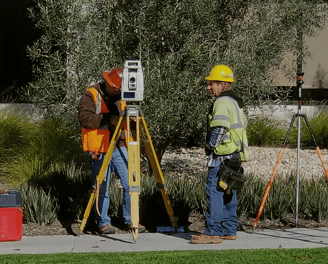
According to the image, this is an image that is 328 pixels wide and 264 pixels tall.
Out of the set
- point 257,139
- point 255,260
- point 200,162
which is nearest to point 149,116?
point 255,260

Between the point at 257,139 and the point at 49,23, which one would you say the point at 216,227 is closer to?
the point at 49,23

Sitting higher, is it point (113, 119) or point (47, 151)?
point (113, 119)

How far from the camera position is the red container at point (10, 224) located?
614cm

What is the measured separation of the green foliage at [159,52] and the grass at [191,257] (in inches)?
101

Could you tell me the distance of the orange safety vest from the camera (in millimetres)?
6410

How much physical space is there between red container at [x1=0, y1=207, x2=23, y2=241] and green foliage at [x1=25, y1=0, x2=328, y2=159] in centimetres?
224

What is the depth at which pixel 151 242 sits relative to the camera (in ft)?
20.1

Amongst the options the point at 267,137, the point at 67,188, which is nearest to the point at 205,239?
the point at 67,188

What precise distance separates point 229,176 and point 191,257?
0.97m

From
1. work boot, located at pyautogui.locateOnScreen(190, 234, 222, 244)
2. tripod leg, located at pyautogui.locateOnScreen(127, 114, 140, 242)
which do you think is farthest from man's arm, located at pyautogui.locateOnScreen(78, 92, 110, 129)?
work boot, located at pyautogui.locateOnScreen(190, 234, 222, 244)

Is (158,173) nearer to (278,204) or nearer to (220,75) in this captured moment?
(220,75)

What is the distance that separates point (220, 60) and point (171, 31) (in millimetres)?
816

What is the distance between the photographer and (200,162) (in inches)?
463

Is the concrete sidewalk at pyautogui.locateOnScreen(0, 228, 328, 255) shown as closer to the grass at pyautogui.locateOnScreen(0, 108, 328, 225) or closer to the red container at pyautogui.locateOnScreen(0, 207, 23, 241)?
the red container at pyautogui.locateOnScreen(0, 207, 23, 241)
